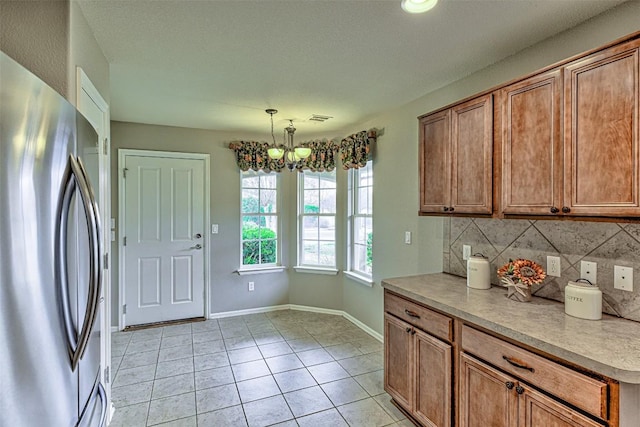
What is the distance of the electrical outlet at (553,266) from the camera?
1946mm

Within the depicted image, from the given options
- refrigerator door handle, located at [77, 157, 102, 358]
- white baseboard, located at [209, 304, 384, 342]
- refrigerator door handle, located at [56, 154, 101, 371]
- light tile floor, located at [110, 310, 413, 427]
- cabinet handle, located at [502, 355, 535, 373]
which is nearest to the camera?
refrigerator door handle, located at [56, 154, 101, 371]

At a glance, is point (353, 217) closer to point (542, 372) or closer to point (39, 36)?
point (542, 372)

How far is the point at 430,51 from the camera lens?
7.06ft

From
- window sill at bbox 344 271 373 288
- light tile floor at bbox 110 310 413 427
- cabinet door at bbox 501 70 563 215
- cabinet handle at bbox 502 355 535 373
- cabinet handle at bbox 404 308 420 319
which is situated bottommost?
light tile floor at bbox 110 310 413 427

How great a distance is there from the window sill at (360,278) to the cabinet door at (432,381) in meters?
1.68

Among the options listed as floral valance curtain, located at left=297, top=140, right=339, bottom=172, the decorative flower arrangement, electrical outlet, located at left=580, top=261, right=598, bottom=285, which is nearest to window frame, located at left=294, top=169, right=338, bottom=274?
floral valance curtain, located at left=297, top=140, right=339, bottom=172

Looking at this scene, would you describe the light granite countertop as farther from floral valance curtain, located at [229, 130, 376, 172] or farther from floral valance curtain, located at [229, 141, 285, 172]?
floral valance curtain, located at [229, 141, 285, 172]

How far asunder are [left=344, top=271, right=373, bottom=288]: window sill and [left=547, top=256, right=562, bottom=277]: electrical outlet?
2002 millimetres

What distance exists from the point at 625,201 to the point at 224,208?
12.7ft

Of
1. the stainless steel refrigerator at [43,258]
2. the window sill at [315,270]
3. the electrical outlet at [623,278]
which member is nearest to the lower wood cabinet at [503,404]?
the electrical outlet at [623,278]

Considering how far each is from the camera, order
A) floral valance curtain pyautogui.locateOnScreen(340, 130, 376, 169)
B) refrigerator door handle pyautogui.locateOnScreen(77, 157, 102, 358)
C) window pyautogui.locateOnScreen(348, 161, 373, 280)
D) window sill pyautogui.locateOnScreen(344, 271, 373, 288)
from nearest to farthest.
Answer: refrigerator door handle pyautogui.locateOnScreen(77, 157, 102, 358)
floral valance curtain pyautogui.locateOnScreen(340, 130, 376, 169)
window sill pyautogui.locateOnScreen(344, 271, 373, 288)
window pyautogui.locateOnScreen(348, 161, 373, 280)

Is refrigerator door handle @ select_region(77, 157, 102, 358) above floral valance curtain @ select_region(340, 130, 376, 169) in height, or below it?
below

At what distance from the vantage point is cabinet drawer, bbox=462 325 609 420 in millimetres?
1229

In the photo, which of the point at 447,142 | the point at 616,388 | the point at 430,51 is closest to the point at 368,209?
the point at 447,142
